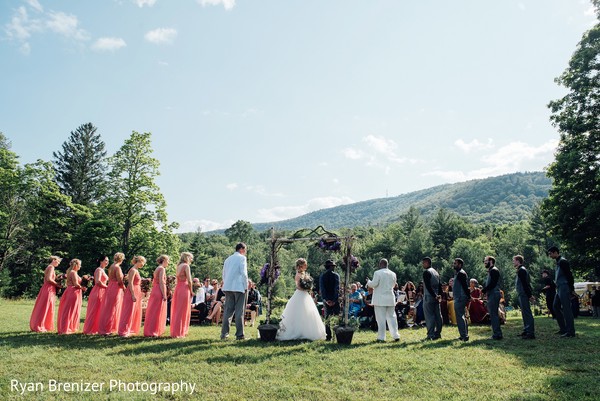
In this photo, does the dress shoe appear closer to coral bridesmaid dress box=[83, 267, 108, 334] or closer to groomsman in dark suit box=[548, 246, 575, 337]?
groomsman in dark suit box=[548, 246, 575, 337]

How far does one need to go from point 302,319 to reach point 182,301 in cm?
295

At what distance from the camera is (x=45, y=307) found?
35.0ft

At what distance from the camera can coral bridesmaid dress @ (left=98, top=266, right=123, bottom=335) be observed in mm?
9922

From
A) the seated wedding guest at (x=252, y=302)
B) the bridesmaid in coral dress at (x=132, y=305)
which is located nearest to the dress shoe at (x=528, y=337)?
the seated wedding guest at (x=252, y=302)

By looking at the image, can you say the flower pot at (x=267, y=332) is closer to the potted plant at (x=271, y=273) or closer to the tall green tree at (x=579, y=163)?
the potted plant at (x=271, y=273)

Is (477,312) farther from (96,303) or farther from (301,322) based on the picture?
(96,303)

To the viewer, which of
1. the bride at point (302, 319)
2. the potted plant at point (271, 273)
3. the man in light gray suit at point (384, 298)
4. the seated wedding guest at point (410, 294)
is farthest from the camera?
the seated wedding guest at point (410, 294)

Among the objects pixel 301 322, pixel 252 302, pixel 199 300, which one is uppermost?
pixel 199 300

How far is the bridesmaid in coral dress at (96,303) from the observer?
10.2 m

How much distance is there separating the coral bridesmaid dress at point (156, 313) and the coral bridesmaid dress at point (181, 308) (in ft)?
1.11

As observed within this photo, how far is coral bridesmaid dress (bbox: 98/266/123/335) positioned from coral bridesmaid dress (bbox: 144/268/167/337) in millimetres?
941

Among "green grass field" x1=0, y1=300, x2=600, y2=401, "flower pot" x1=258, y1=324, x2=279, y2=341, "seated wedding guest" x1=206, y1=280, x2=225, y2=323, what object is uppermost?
"seated wedding guest" x1=206, y1=280, x2=225, y2=323

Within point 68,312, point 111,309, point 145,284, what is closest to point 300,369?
point 111,309

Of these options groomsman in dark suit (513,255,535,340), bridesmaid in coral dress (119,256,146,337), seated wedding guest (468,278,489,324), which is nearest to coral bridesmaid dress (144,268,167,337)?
bridesmaid in coral dress (119,256,146,337)
